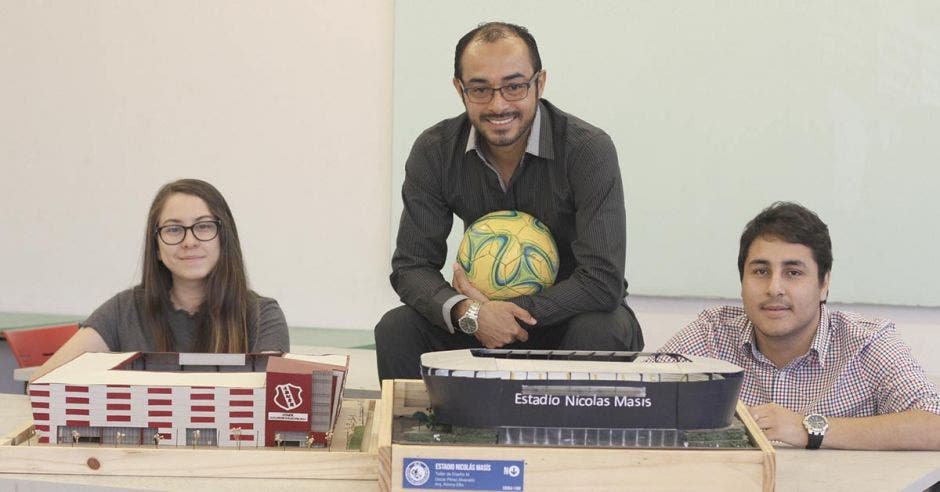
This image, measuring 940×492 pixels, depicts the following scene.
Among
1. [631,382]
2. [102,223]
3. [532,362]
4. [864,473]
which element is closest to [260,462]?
[532,362]

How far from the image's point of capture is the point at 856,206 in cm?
430

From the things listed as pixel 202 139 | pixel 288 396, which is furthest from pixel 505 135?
pixel 202 139

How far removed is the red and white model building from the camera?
1.77 m

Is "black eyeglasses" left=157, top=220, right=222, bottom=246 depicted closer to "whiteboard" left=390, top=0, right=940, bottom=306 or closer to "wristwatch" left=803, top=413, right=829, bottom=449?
"wristwatch" left=803, top=413, right=829, bottom=449

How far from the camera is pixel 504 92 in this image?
2801 millimetres

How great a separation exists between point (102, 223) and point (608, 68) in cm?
246

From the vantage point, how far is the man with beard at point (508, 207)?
2.80 meters

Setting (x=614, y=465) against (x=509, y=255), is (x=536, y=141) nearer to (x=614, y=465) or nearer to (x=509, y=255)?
(x=509, y=255)

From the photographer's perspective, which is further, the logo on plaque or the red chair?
the red chair

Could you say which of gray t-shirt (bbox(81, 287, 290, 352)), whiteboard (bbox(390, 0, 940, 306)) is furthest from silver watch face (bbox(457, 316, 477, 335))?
whiteboard (bbox(390, 0, 940, 306))

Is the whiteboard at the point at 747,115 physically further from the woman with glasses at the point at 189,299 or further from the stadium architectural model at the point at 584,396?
the stadium architectural model at the point at 584,396

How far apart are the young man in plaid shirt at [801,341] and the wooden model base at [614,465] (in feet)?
2.39

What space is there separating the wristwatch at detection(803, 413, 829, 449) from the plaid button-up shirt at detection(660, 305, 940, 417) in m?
0.26

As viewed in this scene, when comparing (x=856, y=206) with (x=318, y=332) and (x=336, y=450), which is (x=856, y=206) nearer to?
(x=318, y=332)
